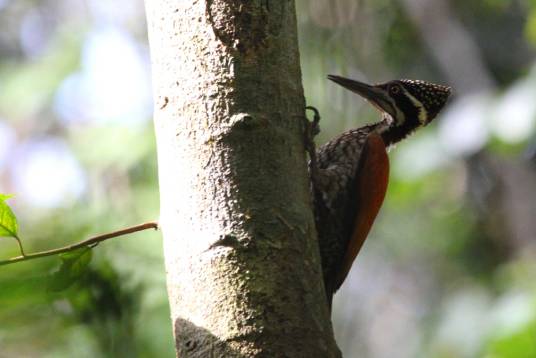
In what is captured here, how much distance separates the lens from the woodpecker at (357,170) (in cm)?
358

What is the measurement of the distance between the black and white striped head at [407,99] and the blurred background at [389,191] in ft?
1.21

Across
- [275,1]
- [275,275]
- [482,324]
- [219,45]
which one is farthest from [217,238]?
[482,324]

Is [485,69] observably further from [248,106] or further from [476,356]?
[248,106]

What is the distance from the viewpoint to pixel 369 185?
12.5 feet

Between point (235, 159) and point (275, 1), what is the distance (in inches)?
16.7

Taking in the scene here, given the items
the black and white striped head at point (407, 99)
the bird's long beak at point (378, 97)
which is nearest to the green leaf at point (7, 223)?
the bird's long beak at point (378, 97)

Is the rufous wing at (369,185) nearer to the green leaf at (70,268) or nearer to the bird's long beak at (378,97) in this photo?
the bird's long beak at (378,97)

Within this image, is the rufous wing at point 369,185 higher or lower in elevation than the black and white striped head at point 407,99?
lower

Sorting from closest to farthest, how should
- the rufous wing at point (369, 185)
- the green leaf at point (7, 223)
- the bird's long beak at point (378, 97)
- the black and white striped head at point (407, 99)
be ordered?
the green leaf at point (7, 223) < the rufous wing at point (369, 185) < the bird's long beak at point (378, 97) < the black and white striped head at point (407, 99)

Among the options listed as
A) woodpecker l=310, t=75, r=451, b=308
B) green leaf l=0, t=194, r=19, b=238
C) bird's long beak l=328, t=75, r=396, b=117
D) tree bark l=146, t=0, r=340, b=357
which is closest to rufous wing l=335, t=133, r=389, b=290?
woodpecker l=310, t=75, r=451, b=308

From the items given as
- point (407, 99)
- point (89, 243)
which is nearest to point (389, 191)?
point (407, 99)

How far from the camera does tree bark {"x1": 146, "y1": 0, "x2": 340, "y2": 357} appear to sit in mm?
1980

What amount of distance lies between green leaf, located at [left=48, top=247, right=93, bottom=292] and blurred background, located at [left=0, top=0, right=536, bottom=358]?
0.04ft

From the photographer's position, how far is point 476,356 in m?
5.78
